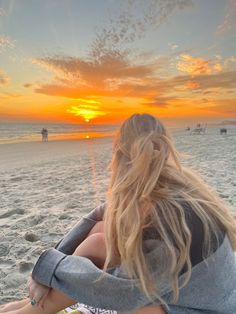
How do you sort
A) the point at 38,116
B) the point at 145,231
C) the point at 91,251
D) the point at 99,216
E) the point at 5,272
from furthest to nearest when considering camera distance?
1. the point at 38,116
2. the point at 5,272
3. the point at 99,216
4. the point at 91,251
5. the point at 145,231

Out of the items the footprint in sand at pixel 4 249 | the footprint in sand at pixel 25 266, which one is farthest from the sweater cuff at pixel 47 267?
the footprint in sand at pixel 4 249

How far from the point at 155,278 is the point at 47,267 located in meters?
0.58

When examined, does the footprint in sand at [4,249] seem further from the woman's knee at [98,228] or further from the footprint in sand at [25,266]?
the woman's knee at [98,228]

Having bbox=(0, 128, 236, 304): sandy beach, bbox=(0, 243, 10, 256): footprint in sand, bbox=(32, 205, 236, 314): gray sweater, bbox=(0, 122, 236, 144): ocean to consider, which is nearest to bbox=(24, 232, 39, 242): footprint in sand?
bbox=(0, 128, 236, 304): sandy beach

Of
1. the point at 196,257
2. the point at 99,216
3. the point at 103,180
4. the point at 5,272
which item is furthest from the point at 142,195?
the point at 103,180

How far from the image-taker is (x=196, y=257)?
145cm

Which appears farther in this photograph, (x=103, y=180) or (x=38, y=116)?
(x=38, y=116)

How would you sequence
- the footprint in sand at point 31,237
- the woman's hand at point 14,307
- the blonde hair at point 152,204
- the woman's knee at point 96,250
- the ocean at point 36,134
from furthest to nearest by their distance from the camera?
1. the ocean at point 36,134
2. the footprint in sand at point 31,237
3. the woman's hand at point 14,307
4. the woman's knee at point 96,250
5. the blonde hair at point 152,204

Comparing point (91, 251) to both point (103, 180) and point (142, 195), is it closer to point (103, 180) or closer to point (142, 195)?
point (142, 195)

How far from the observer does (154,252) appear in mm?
1401

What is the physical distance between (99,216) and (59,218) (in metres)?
1.97

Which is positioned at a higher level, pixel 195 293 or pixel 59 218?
pixel 195 293

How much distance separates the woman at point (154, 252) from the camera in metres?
1.40

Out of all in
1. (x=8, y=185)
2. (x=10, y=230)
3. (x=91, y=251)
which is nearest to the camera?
(x=91, y=251)
